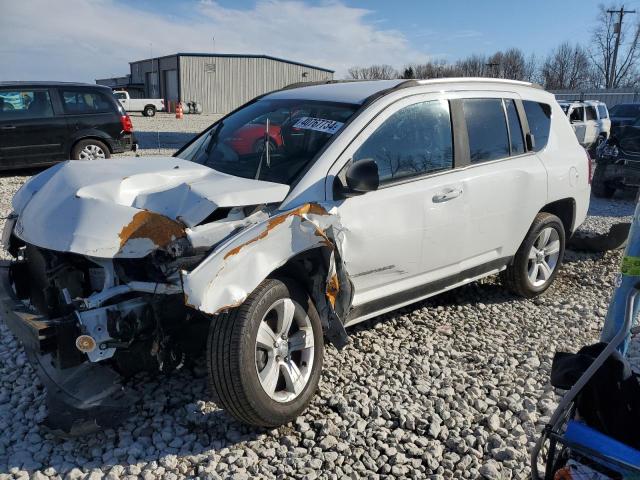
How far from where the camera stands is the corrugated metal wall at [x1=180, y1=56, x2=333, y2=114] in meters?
42.2

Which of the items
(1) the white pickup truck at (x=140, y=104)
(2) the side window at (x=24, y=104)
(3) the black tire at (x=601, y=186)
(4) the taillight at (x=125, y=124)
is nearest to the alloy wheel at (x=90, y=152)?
(4) the taillight at (x=125, y=124)

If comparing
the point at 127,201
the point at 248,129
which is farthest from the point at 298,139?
the point at 127,201

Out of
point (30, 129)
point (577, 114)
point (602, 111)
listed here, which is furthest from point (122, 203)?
point (602, 111)

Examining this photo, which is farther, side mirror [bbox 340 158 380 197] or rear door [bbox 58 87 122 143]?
rear door [bbox 58 87 122 143]

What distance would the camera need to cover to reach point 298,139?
3588 millimetres

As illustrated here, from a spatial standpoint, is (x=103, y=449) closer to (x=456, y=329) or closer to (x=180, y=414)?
(x=180, y=414)

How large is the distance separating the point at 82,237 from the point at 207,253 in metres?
0.60

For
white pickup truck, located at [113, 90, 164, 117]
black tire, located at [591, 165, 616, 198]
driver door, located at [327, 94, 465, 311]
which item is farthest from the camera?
white pickup truck, located at [113, 90, 164, 117]

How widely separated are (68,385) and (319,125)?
214 cm

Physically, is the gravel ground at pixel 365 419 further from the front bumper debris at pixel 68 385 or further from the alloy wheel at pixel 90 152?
the alloy wheel at pixel 90 152

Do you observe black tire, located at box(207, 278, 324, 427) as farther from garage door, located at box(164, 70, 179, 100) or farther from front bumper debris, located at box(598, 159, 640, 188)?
garage door, located at box(164, 70, 179, 100)

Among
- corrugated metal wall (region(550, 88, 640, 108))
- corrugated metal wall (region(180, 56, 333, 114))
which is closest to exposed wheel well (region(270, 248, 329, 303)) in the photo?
corrugated metal wall (region(550, 88, 640, 108))

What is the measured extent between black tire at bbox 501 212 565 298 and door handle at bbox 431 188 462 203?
3.82ft

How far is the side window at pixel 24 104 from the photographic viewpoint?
10.3m
